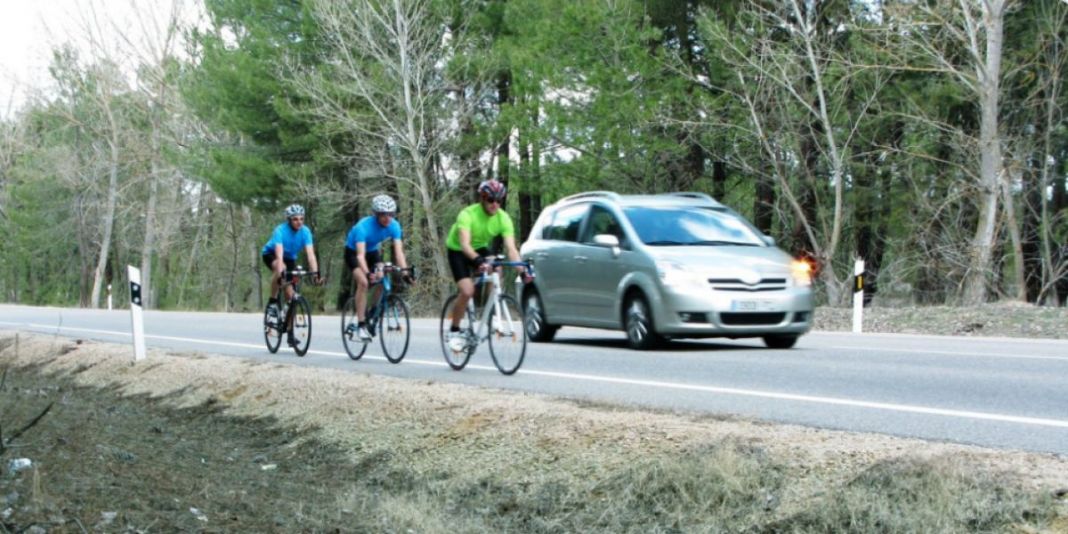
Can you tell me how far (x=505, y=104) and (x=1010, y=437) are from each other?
93.1ft

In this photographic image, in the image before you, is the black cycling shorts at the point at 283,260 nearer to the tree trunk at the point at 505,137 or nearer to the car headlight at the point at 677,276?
the car headlight at the point at 677,276

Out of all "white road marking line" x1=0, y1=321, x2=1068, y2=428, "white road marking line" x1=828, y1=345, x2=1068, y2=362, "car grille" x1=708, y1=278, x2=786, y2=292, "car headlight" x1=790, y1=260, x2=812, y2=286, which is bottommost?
"white road marking line" x1=0, y1=321, x2=1068, y2=428

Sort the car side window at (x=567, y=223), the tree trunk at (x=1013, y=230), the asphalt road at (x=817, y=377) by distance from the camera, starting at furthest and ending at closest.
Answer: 1. the tree trunk at (x=1013, y=230)
2. the car side window at (x=567, y=223)
3. the asphalt road at (x=817, y=377)

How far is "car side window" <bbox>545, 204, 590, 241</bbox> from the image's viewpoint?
15961mm

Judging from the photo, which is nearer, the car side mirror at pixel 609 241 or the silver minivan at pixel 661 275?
the silver minivan at pixel 661 275

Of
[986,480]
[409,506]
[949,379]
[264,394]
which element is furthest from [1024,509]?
[264,394]

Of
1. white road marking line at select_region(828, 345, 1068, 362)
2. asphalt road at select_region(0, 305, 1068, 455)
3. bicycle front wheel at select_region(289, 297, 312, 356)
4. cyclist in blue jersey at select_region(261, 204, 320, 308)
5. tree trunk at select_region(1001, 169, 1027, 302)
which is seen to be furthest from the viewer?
tree trunk at select_region(1001, 169, 1027, 302)

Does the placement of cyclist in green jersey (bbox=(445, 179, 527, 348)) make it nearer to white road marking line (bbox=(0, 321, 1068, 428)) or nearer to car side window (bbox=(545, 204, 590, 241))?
white road marking line (bbox=(0, 321, 1068, 428))

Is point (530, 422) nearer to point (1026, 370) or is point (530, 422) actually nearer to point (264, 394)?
point (264, 394)

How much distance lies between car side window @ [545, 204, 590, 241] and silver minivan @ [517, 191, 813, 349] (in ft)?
0.07

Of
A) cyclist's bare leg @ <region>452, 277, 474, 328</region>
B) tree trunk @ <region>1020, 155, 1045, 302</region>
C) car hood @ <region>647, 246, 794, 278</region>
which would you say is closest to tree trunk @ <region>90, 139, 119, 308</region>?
tree trunk @ <region>1020, 155, 1045, 302</region>

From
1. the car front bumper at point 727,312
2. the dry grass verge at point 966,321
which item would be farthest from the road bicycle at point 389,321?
the dry grass verge at point 966,321

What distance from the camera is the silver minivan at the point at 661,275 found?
13.9 metres

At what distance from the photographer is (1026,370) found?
11.7 m
